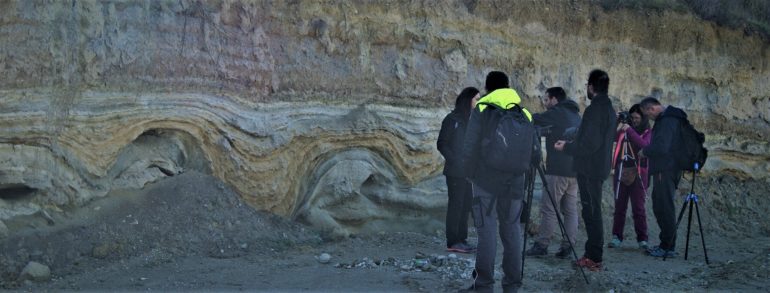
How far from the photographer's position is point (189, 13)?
1128 centimetres

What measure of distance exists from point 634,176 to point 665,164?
A: 0.67m

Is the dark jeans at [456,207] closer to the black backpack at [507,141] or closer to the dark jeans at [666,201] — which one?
the dark jeans at [666,201]

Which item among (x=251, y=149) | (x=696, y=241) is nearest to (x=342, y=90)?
(x=251, y=149)

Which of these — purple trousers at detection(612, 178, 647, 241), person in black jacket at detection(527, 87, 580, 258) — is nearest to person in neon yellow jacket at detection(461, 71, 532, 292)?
person in black jacket at detection(527, 87, 580, 258)

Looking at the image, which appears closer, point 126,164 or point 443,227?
point 126,164

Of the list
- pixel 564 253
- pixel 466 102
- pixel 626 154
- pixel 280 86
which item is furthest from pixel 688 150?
pixel 280 86

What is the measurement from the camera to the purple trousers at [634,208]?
12.1 m

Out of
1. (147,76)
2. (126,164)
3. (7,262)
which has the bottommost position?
(7,262)

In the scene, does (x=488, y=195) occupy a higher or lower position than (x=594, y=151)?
lower

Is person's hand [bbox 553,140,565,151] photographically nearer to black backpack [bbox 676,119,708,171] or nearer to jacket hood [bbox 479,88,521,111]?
jacket hood [bbox 479,88,521,111]

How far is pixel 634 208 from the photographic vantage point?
12250 mm

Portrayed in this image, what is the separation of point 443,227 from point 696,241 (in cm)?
404

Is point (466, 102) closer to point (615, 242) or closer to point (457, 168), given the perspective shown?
point (457, 168)

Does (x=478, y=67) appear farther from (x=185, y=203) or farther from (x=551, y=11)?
(x=185, y=203)
